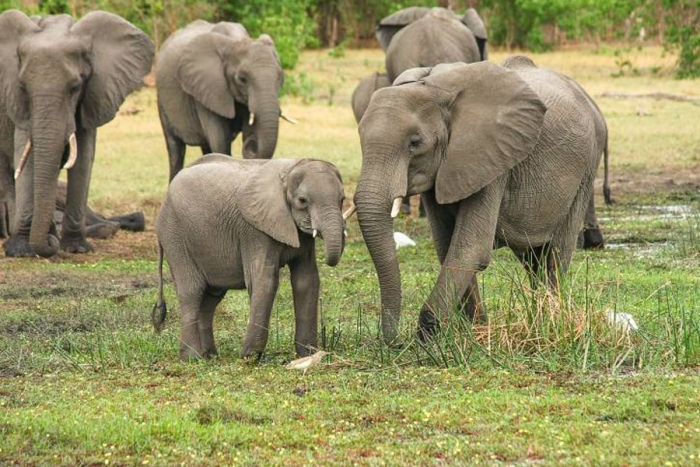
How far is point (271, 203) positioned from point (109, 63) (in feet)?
19.7

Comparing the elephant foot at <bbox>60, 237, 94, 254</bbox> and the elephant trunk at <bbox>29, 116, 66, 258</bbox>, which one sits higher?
the elephant trunk at <bbox>29, 116, 66, 258</bbox>

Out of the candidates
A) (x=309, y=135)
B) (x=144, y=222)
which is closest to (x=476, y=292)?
(x=144, y=222)

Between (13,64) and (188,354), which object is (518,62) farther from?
(13,64)

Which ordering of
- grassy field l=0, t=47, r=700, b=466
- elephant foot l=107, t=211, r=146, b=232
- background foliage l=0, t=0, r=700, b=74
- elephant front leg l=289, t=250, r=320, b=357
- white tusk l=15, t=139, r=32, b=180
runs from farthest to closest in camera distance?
background foliage l=0, t=0, r=700, b=74 → elephant foot l=107, t=211, r=146, b=232 → white tusk l=15, t=139, r=32, b=180 → elephant front leg l=289, t=250, r=320, b=357 → grassy field l=0, t=47, r=700, b=466

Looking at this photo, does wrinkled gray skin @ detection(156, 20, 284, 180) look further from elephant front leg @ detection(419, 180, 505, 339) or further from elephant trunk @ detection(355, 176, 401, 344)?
elephant trunk @ detection(355, 176, 401, 344)

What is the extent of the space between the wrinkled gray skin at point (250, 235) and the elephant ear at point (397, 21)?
1009 centimetres

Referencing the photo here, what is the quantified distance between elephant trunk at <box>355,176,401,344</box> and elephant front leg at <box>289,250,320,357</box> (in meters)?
0.41

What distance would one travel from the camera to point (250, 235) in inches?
324

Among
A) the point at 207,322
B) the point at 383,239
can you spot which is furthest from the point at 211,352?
the point at 383,239

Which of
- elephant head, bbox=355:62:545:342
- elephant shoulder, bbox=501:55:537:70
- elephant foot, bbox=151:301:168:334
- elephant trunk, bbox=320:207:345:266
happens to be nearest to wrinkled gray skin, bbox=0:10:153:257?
elephant foot, bbox=151:301:168:334

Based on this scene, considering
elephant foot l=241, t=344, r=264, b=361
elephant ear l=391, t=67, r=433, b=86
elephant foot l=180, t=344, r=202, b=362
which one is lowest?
elephant foot l=180, t=344, r=202, b=362

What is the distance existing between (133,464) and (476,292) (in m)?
3.11

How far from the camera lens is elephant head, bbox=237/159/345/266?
780 centimetres

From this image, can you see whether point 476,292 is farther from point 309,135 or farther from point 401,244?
point 309,135
